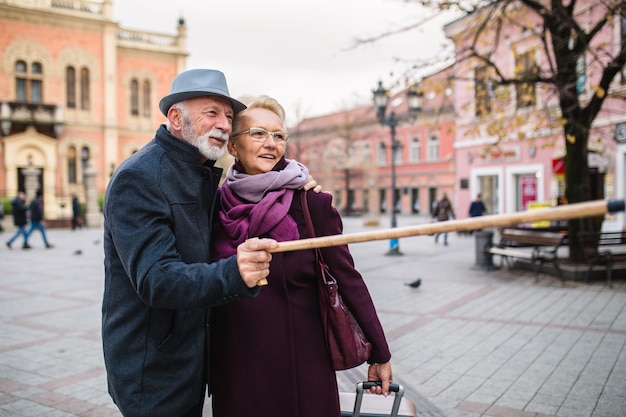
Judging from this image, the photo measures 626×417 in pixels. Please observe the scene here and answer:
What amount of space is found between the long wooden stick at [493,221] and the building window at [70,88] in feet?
124

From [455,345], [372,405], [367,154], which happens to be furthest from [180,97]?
[367,154]

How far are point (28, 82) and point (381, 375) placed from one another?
38.0 metres

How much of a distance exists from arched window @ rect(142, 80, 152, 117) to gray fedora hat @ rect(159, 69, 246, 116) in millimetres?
38655

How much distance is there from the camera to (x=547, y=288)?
8.70m

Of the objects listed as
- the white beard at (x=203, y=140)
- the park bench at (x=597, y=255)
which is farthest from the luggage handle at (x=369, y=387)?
the park bench at (x=597, y=255)

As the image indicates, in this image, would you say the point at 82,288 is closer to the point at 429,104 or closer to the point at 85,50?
the point at 85,50

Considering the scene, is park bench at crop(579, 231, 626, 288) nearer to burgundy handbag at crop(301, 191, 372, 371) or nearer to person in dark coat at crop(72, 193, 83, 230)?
burgundy handbag at crop(301, 191, 372, 371)

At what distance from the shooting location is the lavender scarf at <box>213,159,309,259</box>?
6.47ft

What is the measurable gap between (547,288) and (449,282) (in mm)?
1691

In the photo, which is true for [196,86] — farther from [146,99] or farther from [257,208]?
[146,99]

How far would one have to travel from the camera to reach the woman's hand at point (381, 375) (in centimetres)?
222

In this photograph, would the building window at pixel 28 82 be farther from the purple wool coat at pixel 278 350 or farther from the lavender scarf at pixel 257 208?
the purple wool coat at pixel 278 350

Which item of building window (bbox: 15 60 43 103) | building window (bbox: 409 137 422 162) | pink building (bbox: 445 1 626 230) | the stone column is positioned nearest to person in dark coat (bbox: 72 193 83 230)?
the stone column

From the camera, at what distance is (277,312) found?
2.02m
